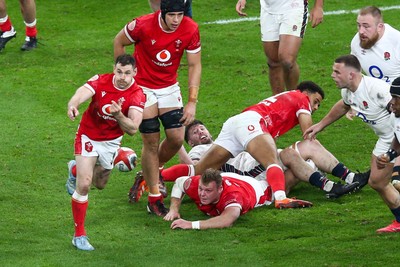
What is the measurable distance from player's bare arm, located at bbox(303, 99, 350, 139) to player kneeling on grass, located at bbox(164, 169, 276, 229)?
688 millimetres

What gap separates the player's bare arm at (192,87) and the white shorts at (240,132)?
67 centimetres

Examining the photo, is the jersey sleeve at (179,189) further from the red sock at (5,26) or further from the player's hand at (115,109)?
the red sock at (5,26)

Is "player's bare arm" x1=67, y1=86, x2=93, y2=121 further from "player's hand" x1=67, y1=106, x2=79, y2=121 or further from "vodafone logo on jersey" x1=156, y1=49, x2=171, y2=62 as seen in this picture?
"vodafone logo on jersey" x1=156, y1=49, x2=171, y2=62

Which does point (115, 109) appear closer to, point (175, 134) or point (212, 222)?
point (212, 222)

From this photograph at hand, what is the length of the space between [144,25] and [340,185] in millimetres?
2606

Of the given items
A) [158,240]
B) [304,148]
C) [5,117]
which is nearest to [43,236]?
[158,240]

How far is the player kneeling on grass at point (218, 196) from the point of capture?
35.7ft

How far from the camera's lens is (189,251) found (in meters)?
10.1

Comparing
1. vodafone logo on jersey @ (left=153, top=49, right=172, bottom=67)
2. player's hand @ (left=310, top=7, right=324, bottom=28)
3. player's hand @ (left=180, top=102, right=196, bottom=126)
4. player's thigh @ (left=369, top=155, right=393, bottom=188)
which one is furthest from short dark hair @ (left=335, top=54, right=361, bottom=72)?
player's hand @ (left=310, top=7, right=324, bottom=28)

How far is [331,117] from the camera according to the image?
11.6 m

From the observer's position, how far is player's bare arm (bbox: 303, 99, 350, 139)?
1152cm

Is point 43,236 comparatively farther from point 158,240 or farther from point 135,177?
point 135,177

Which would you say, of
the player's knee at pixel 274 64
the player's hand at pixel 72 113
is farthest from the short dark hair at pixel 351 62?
the player's hand at pixel 72 113

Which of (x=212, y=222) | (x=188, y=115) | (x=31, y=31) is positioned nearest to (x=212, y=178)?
(x=212, y=222)
